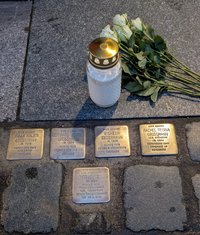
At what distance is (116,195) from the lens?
189cm

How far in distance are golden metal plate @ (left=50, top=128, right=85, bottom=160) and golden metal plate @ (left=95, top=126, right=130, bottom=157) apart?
0.29 feet

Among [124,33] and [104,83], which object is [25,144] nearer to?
[104,83]

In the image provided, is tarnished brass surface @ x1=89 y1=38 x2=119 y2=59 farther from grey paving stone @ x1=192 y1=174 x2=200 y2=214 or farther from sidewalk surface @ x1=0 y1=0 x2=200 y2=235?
grey paving stone @ x1=192 y1=174 x2=200 y2=214

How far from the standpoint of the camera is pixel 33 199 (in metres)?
1.88

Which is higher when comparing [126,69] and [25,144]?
[126,69]

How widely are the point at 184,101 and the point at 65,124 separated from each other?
0.71 meters

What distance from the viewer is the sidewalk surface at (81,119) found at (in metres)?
1.83

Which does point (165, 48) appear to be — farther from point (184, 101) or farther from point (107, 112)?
point (107, 112)

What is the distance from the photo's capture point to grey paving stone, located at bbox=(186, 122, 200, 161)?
2.00 metres

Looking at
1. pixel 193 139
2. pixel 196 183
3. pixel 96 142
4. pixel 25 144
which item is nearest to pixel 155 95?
pixel 193 139

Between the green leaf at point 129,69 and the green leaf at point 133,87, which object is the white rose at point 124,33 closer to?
the green leaf at point 129,69

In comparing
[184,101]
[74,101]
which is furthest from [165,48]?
[74,101]

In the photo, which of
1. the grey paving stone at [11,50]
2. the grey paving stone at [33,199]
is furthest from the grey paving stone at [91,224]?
the grey paving stone at [11,50]

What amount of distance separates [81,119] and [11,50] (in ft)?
2.38
